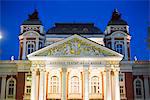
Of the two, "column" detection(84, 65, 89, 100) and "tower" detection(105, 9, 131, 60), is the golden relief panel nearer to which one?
"column" detection(84, 65, 89, 100)

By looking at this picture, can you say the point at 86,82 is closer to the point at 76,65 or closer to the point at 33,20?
the point at 76,65

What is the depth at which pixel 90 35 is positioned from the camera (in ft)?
145

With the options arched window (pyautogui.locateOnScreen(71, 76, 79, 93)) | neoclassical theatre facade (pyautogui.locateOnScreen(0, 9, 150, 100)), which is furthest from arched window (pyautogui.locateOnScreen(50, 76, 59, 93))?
arched window (pyautogui.locateOnScreen(71, 76, 79, 93))

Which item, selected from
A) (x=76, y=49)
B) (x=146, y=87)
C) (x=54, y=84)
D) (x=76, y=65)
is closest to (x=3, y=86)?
(x=54, y=84)

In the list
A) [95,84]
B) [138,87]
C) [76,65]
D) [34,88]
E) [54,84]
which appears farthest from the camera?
[138,87]

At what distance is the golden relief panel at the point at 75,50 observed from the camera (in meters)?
37.4

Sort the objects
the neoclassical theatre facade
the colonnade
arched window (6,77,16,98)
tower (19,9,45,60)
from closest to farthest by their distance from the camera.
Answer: the colonnade → the neoclassical theatre facade → arched window (6,77,16,98) → tower (19,9,45,60)

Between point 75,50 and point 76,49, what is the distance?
19 cm

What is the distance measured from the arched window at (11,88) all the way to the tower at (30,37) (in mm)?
3463

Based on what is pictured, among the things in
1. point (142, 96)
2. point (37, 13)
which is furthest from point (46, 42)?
point (142, 96)

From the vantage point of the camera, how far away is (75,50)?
3750cm

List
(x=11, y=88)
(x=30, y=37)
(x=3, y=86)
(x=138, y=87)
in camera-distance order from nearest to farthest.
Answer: (x=3, y=86) < (x=11, y=88) < (x=138, y=87) < (x=30, y=37)

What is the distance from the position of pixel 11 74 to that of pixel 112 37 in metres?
15.2

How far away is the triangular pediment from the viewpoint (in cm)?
3731
